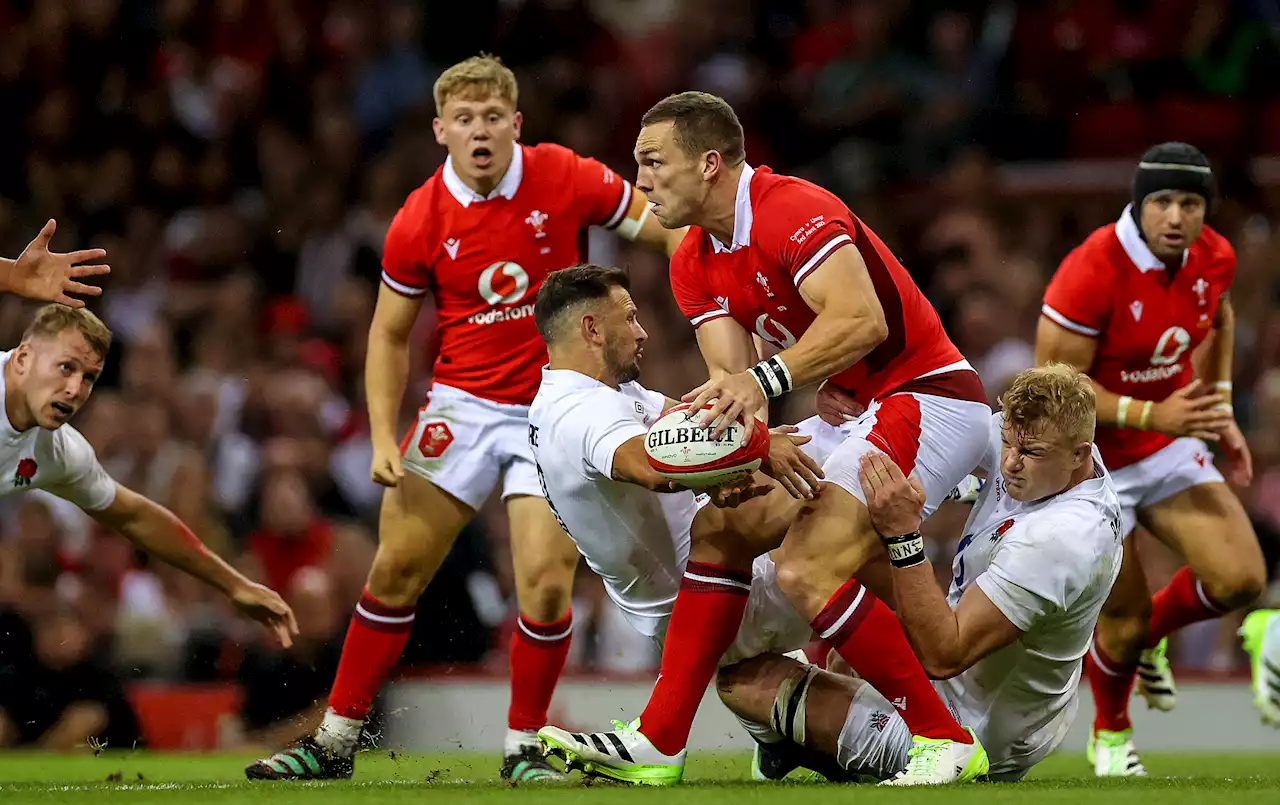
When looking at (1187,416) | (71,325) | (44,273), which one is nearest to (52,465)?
(71,325)

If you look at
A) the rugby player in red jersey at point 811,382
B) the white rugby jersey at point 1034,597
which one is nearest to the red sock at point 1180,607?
the white rugby jersey at point 1034,597

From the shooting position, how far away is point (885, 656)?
534 cm

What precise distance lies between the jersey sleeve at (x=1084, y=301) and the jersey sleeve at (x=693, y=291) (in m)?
1.90

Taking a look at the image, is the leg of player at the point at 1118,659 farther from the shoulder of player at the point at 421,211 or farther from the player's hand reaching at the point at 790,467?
the shoulder of player at the point at 421,211

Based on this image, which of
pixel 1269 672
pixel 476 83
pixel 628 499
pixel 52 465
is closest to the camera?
pixel 628 499

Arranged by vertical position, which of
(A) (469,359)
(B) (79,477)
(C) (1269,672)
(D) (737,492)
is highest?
(A) (469,359)

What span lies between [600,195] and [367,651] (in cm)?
205

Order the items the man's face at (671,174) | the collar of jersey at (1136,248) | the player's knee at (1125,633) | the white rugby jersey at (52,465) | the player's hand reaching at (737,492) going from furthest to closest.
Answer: the player's knee at (1125,633), the collar of jersey at (1136,248), the white rugby jersey at (52,465), the man's face at (671,174), the player's hand reaching at (737,492)

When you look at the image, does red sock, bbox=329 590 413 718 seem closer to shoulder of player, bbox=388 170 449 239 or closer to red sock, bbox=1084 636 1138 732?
shoulder of player, bbox=388 170 449 239

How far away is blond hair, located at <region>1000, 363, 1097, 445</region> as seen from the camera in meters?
5.38

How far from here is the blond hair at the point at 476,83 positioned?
693cm

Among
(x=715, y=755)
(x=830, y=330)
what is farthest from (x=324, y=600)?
(x=830, y=330)

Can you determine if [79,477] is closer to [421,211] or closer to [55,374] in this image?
[55,374]

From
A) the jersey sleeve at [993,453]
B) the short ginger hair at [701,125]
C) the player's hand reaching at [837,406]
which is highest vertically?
the short ginger hair at [701,125]
